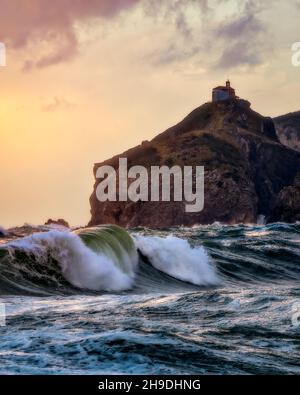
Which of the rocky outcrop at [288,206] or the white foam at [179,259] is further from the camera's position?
the rocky outcrop at [288,206]

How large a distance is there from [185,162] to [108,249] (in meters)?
167

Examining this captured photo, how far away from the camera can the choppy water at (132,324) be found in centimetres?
884

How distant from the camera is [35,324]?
11.6 meters

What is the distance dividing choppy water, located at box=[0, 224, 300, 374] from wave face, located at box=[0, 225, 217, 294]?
0.17ft

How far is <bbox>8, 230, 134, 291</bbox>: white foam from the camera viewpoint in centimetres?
1925

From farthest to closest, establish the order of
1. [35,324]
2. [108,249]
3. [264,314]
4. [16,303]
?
[108,249], [16,303], [264,314], [35,324]

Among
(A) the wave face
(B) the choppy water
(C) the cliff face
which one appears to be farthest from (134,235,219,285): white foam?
(C) the cliff face

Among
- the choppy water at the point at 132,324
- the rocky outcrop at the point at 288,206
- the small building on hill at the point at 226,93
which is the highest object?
the small building on hill at the point at 226,93

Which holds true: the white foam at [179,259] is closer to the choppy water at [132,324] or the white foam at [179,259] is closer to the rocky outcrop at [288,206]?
the choppy water at [132,324]

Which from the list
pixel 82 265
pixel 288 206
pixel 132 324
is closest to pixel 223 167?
pixel 288 206

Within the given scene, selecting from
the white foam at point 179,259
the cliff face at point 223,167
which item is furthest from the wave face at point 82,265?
the cliff face at point 223,167

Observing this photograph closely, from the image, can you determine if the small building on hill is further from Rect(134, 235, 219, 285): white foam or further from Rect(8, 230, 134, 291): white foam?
Rect(8, 230, 134, 291): white foam

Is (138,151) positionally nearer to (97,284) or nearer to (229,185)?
(229,185)

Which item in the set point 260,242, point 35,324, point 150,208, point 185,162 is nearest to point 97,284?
point 35,324
